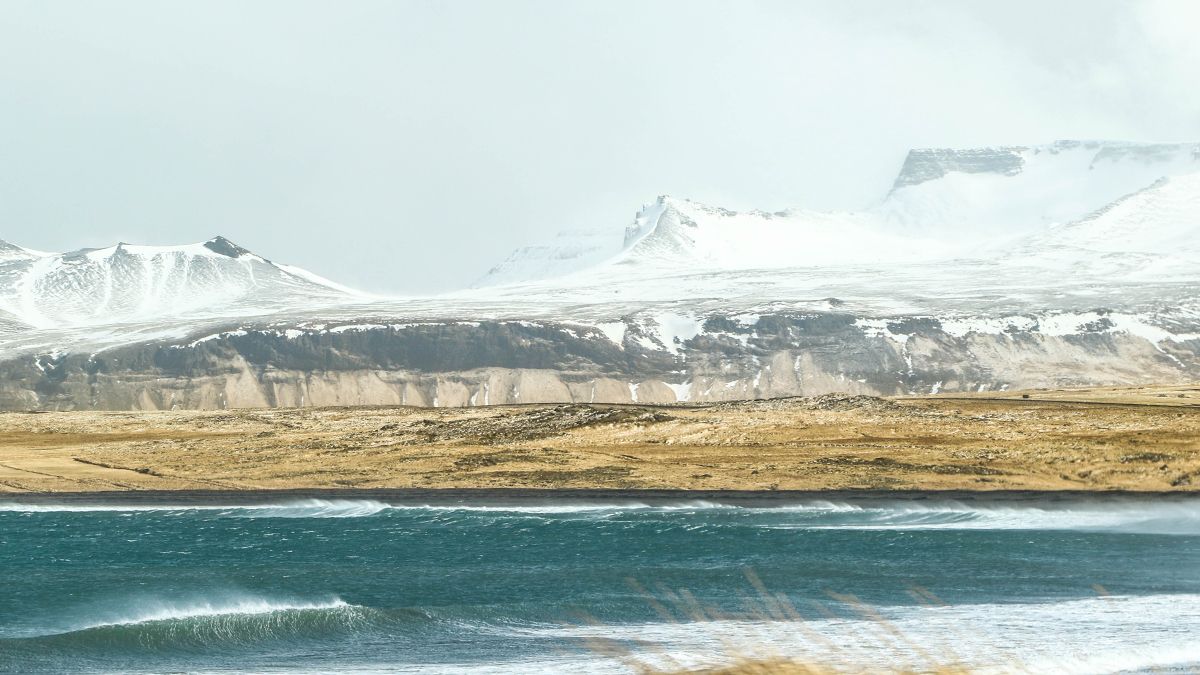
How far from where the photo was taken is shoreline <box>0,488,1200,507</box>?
248 feet

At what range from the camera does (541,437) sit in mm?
112688

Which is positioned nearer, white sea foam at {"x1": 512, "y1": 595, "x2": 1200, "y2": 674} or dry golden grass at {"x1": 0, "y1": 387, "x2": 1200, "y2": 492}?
white sea foam at {"x1": 512, "y1": 595, "x2": 1200, "y2": 674}

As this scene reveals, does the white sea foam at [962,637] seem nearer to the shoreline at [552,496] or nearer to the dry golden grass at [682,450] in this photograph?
the shoreline at [552,496]

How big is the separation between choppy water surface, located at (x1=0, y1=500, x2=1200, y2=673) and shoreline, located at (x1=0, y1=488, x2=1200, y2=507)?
176cm

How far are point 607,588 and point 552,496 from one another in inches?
1233

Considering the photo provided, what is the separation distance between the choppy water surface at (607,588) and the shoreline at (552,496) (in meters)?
1.76

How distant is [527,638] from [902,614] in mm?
11265

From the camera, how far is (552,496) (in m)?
79.4

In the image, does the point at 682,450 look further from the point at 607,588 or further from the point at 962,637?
the point at 962,637

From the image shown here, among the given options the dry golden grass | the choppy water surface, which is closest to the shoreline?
the choppy water surface

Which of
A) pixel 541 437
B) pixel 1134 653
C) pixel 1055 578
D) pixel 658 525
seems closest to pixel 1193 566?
pixel 1055 578

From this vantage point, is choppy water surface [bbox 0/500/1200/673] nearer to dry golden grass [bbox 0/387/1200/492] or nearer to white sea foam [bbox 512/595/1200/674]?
white sea foam [bbox 512/595/1200/674]

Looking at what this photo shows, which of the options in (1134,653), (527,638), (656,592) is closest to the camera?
(1134,653)

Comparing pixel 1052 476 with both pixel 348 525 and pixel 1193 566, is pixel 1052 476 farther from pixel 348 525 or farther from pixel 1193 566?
pixel 348 525
